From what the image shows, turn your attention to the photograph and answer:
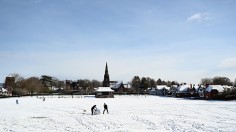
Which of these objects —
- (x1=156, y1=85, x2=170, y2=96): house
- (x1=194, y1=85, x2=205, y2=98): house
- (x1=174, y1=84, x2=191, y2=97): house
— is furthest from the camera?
(x1=156, y1=85, x2=170, y2=96): house

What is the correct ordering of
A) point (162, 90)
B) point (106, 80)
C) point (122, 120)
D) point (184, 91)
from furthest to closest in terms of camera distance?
point (162, 90), point (106, 80), point (184, 91), point (122, 120)

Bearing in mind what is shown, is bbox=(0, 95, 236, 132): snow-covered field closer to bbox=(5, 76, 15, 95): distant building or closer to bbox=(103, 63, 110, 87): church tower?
bbox=(103, 63, 110, 87): church tower

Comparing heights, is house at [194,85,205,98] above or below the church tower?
below

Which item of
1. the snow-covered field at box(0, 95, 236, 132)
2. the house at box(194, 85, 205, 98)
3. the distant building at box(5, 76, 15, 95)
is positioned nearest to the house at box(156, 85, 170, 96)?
the house at box(194, 85, 205, 98)

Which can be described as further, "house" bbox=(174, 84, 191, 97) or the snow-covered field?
"house" bbox=(174, 84, 191, 97)

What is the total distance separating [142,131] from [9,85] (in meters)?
111

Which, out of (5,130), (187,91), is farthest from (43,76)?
(5,130)

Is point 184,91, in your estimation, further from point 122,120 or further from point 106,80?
point 122,120

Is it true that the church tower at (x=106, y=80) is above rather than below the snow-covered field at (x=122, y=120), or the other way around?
above

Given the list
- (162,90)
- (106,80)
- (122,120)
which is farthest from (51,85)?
(122,120)

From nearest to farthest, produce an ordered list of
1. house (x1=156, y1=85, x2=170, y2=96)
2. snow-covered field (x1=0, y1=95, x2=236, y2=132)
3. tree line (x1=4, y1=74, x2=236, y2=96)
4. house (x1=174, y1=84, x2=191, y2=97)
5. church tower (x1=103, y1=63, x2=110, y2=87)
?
snow-covered field (x1=0, y1=95, x2=236, y2=132), house (x1=174, y1=84, x2=191, y2=97), tree line (x1=4, y1=74, x2=236, y2=96), church tower (x1=103, y1=63, x2=110, y2=87), house (x1=156, y1=85, x2=170, y2=96)

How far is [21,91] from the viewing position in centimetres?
9894

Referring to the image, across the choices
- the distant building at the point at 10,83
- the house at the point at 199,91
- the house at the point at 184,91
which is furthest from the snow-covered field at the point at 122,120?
the distant building at the point at 10,83

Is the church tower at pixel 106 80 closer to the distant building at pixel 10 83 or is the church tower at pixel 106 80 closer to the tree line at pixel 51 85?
the tree line at pixel 51 85
